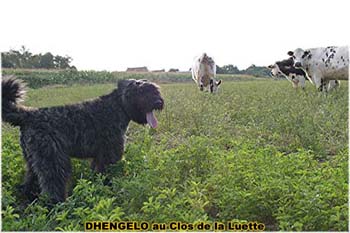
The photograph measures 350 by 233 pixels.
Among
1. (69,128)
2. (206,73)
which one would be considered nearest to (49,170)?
(69,128)

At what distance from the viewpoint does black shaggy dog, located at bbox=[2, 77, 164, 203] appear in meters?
4.80

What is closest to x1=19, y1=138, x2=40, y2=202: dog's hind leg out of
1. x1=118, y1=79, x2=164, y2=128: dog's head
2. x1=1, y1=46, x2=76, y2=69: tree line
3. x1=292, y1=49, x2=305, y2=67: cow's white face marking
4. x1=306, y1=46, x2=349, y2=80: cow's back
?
x1=118, y1=79, x2=164, y2=128: dog's head

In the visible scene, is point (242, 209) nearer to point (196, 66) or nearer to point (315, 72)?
point (315, 72)

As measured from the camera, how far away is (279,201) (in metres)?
4.12

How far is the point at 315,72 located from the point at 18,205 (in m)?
11.5

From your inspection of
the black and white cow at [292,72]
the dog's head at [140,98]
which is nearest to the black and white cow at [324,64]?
the black and white cow at [292,72]

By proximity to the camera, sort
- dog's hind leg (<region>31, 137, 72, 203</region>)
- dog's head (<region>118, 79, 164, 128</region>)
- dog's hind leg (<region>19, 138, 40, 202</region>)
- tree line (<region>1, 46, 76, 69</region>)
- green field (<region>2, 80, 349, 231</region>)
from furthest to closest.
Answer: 1. tree line (<region>1, 46, 76, 69</region>)
2. dog's head (<region>118, 79, 164, 128</region>)
3. dog's hind leg (<region>19, 138, 40, 202</region>)
4. dog's hind leg (<region>31, 137, 72, 203</region>)
5. green field (<region>2, 80, 349, 231</region>)

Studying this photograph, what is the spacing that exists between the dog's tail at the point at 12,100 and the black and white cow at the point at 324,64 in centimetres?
1060

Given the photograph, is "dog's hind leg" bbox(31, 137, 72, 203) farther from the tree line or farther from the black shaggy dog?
the tree line

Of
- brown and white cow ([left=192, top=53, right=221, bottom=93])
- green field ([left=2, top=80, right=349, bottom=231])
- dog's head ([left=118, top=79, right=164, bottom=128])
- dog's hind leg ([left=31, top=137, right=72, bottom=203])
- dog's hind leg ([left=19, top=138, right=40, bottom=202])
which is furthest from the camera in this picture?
brown and white cow ([left=192, top=53, right=221, bottom=93])

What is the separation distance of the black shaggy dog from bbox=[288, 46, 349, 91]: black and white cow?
361 inches

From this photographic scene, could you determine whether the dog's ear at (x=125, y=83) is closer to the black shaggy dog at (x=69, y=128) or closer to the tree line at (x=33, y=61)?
the black shaggy dog at (x=69, y=128)

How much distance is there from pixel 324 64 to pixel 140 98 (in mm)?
9700

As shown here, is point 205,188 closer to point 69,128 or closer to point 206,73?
point 69,128
